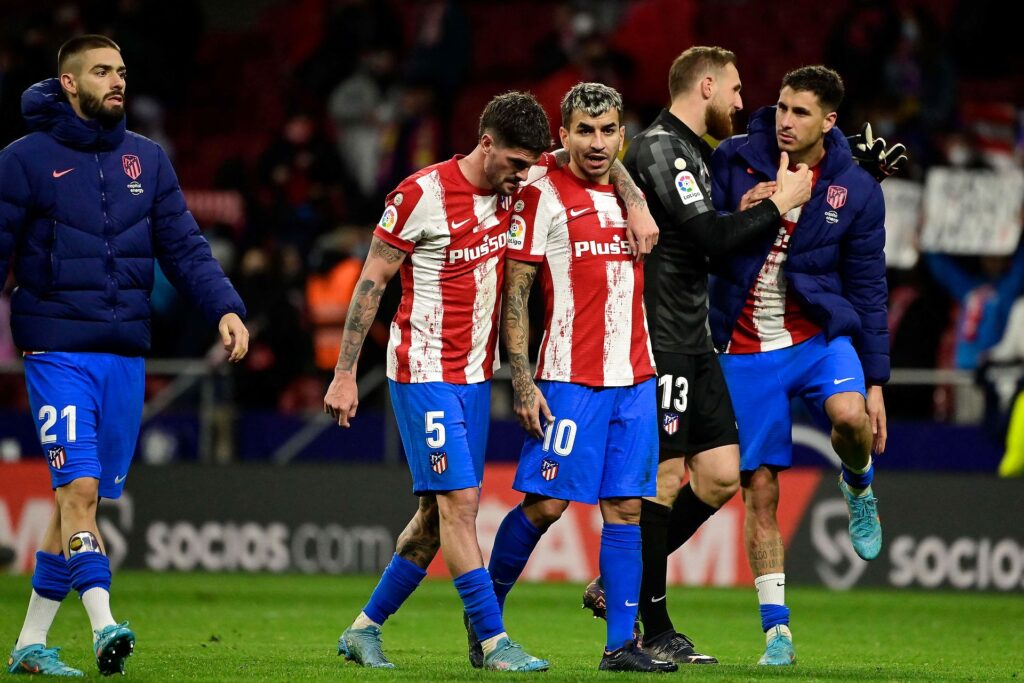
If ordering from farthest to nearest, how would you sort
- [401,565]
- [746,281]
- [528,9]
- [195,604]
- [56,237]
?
1. [528,9]
2. [195,604]
3. [746,281]
4. [401,565]
5. [56,237]

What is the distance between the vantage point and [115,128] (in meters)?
7.11

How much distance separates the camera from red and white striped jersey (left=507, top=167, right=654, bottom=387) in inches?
282

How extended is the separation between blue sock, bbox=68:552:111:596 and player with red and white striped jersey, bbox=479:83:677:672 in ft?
5.81

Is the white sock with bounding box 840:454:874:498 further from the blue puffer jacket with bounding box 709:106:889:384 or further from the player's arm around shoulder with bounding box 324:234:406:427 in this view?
the player's arm around shoulder with bounding box 324:234:406:427

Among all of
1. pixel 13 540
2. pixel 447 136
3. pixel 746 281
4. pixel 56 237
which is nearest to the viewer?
pixel 56 237

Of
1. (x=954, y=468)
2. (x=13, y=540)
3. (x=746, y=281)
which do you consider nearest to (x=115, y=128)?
(x=746, y=281)

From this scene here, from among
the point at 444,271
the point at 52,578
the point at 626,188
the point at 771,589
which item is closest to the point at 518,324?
the point at 444,271

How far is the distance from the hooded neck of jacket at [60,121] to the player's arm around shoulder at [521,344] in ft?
6.07

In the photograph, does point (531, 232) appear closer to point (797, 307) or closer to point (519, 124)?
point (519, 124)

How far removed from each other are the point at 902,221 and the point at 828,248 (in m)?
7.01

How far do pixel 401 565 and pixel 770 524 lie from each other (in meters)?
1.88

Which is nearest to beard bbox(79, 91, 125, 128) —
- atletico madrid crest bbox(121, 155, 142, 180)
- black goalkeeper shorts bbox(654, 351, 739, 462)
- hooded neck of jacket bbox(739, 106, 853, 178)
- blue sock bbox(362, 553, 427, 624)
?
atletico madrid crest bbox(121, 155, 142, 180)

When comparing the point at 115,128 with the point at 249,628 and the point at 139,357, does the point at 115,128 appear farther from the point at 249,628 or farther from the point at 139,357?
the point at 249,628

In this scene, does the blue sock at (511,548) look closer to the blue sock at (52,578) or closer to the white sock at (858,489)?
the white sock at (858,489)
